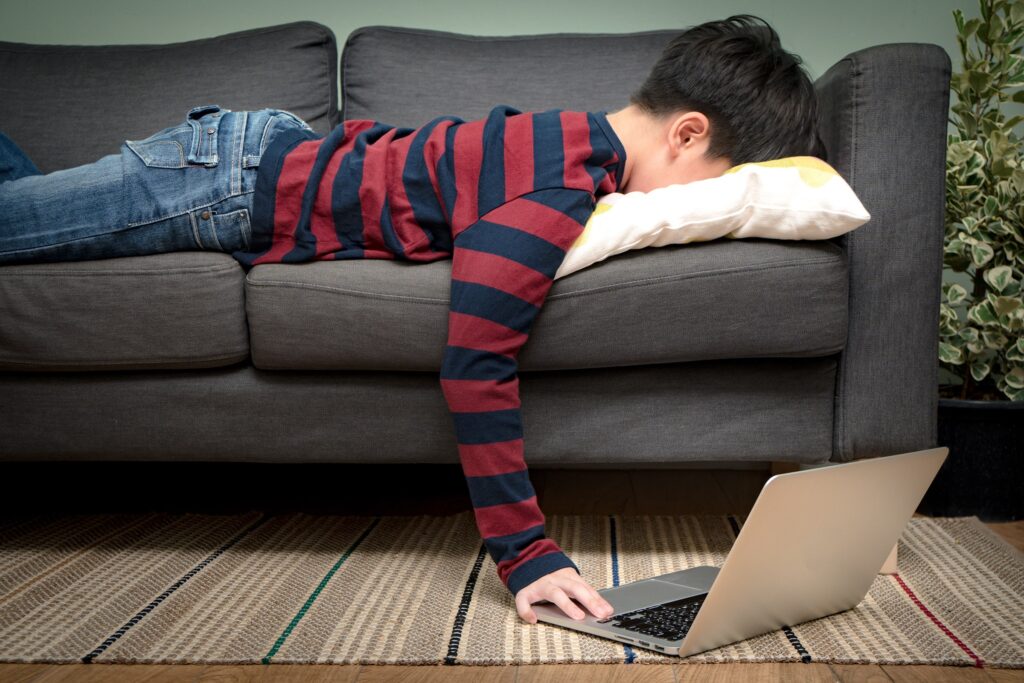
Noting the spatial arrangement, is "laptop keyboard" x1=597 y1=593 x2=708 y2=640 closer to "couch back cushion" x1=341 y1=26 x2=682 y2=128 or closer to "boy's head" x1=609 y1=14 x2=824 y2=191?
"boy's head" x1=609 y1=14 x2=824 y2=191

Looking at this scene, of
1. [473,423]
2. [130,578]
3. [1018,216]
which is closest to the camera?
[473,423]

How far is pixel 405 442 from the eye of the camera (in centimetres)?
116

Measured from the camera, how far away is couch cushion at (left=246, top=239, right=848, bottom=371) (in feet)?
3.52

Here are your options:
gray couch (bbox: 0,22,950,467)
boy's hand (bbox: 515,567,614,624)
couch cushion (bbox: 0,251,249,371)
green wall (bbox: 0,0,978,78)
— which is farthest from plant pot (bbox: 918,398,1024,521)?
couch cushion (bbox: 0,251,249,371)

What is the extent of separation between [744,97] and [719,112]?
0.12 feet

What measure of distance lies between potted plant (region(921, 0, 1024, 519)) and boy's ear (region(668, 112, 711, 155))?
0.55 meters

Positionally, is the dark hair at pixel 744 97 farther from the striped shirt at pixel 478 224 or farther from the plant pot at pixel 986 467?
the plant pot at pixel 986 467

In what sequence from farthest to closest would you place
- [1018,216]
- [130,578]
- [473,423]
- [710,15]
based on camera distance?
[710,15] → [1018,216] → [130,578] → [473,423]

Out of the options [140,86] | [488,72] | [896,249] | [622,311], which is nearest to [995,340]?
[896,249]

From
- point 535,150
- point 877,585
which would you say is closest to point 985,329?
point 877,585

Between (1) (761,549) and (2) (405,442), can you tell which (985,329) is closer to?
(1) (761,549)

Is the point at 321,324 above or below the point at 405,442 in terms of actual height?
above

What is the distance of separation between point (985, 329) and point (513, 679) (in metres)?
1.07

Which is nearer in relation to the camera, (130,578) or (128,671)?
(128,671)
